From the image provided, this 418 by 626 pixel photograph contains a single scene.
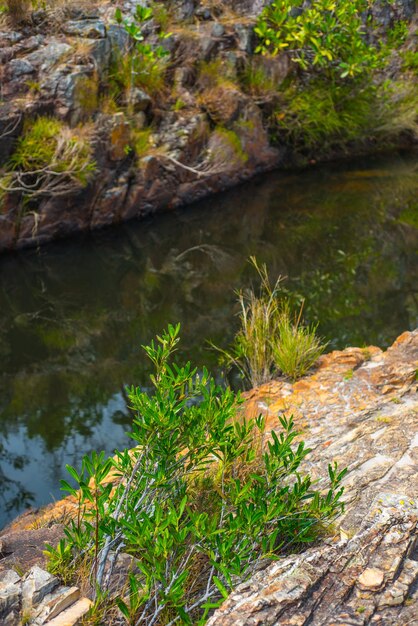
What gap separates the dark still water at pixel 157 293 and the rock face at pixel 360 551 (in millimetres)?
2321

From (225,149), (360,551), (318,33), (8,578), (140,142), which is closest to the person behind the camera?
(360,551)

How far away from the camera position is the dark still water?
5.95 metres

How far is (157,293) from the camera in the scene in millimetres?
8781

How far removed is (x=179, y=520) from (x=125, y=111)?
32.1ft

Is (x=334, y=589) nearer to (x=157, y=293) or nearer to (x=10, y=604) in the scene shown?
(x=10, y=604)

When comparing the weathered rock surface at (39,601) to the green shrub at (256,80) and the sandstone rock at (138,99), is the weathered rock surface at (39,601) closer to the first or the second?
the sandstone rock at (138,99)

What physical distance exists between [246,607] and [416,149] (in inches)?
612

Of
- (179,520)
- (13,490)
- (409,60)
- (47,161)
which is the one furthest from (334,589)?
(409,60)

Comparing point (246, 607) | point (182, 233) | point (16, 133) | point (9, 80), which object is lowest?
point (182, 233)

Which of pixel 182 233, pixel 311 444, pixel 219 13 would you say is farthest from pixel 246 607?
pixel 219 13

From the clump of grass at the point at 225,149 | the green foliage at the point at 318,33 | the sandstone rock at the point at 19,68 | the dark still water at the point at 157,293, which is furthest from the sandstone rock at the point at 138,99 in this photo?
the green foliage at the point at 318,33

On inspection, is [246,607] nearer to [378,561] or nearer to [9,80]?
[378,561]

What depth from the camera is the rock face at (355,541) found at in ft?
7.26

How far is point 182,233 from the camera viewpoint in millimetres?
11031
